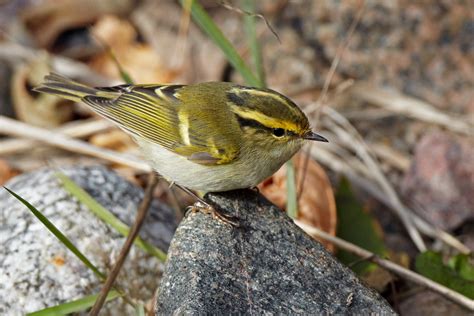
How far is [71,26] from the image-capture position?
6445 millimetres

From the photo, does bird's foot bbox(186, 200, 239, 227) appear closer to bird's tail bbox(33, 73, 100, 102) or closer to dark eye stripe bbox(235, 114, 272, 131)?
dark eye stripe bbox(235, 114, 272, 131)

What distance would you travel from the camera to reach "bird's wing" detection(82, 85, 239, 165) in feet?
11.9

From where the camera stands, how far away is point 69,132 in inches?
214

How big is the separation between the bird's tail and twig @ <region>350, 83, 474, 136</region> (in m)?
2.23

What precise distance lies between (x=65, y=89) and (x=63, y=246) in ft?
3.12

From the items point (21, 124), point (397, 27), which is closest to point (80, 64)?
point (21, 124)

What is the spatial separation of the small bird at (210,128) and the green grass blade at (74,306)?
23.5 inches

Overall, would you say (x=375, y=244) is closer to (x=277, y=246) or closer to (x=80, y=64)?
(x=277, y=246)

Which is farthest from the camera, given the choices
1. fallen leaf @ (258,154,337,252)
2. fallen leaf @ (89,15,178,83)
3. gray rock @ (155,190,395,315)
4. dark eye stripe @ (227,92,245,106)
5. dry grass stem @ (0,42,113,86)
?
fallen leaf @ (89,15,178,83)

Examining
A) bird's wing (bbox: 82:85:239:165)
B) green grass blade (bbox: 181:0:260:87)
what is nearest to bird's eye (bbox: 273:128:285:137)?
bird's wing (bbox: 82:85:239:165)

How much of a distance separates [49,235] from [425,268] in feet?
6.21

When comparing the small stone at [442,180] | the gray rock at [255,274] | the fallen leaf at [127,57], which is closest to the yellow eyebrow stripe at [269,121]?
the gray rock at [255,274]

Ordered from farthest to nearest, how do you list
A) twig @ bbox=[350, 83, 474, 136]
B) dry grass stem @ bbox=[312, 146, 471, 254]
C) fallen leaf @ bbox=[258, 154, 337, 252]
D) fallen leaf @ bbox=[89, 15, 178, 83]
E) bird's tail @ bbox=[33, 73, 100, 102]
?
1. fallen leaf @ bbox=[89, 15, 178, 83]
2. twig @ bbox=[350, 83, 474, 136]
3. dry grass stem @ bbox=[312, 146, 471, 254]
4. fallen leaf @ bbox=[258, 154, 337, 252]
5. bird's tail @ bbox=[33, 73, 100, 102]

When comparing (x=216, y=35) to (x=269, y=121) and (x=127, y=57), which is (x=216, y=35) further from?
(x=127, y=57)
